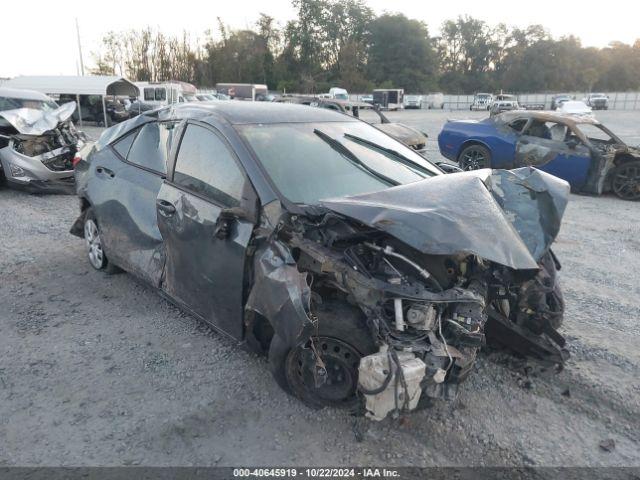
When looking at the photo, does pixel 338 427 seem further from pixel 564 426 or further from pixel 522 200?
pixel 522 200

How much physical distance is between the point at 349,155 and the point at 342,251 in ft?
3.74

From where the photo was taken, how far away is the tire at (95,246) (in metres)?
4.89

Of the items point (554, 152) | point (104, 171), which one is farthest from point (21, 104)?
point (554, 152)

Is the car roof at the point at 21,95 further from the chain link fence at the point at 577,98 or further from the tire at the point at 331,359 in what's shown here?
the chain link fence at the point at 577,98

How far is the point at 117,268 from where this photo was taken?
491 centimetres

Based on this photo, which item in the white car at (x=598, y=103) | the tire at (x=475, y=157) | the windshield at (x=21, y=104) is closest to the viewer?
the windshield at (x=21, y=104)

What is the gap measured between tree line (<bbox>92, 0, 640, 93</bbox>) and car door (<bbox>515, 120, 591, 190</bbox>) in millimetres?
60999

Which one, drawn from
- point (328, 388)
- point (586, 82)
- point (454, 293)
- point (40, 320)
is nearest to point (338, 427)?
point (328, 388)

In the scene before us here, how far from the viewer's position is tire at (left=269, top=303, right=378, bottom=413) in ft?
8.92

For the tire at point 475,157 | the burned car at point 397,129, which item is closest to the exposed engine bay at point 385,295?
the burned car at point 397,129

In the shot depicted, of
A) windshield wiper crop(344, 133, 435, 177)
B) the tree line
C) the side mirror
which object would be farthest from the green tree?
the side mirror

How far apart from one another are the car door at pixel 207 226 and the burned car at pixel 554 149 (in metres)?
7.87

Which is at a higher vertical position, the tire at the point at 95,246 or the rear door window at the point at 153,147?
the rear door window at the point at 153,147

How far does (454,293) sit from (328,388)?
0.90 meters
